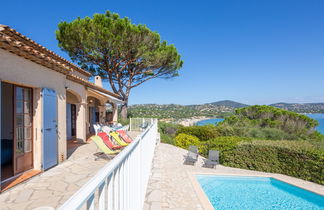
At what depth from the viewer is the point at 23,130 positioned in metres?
6.63

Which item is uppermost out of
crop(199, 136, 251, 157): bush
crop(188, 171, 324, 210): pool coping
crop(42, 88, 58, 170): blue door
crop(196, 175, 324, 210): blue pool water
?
crop(42, 88, 58, 170): blue door

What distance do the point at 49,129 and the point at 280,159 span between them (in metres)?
11.7

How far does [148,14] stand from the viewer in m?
22.5

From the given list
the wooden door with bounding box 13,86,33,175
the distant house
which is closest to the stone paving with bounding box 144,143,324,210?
the distant house

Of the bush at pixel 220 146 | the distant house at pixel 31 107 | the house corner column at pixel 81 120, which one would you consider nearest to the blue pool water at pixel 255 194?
the bush at pixel 220 146

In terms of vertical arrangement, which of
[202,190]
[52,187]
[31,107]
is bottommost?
[202,190]

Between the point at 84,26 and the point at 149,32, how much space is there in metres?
7.25

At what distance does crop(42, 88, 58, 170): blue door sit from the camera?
22.8 ft

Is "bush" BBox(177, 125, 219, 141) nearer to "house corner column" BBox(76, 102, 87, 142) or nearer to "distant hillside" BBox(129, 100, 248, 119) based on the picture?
"house corner column" BBox(76, 102, 87, 142)

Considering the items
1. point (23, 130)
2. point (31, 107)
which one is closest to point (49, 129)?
point (23, 130)

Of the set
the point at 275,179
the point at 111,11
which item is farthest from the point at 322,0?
the point at 111,11

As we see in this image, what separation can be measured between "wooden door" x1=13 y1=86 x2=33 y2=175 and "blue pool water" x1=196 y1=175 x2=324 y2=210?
734 centimetres

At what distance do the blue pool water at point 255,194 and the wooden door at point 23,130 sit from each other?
7343mm

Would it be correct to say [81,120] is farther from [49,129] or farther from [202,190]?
[202,190]
